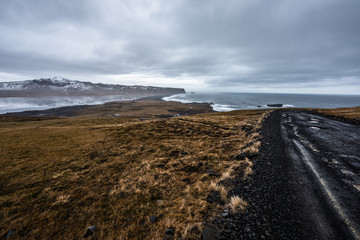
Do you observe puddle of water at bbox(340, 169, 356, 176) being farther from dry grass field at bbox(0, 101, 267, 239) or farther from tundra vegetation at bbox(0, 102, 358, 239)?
dry grass field at bbox(0, 101, 267, 239)

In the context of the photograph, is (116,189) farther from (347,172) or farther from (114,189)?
(347,172)

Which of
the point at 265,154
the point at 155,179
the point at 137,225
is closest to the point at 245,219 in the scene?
the point at 137,225

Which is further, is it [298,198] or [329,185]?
[329,185]

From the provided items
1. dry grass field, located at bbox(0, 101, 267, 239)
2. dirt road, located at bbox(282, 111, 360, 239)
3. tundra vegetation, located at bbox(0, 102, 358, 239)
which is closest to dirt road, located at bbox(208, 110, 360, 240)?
dirt road, located at bbox(282, 111, 360, 239)

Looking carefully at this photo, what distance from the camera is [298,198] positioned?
18.4 feet

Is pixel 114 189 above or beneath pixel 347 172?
beneath

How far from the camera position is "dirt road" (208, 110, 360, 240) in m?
4.13

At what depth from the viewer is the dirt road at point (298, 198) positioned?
163 inches

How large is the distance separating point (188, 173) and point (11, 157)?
675 inches

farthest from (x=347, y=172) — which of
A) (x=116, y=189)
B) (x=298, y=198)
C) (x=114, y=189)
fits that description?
(x=114, y=189)

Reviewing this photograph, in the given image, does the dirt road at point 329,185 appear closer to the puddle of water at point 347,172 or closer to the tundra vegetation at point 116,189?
the puddle of water at point 347,172

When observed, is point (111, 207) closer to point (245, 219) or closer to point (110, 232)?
point (110, 232)

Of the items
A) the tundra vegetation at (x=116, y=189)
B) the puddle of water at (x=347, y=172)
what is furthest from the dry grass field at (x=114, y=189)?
the puddle of water at (x=347, y=172)

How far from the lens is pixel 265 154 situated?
988 cm
